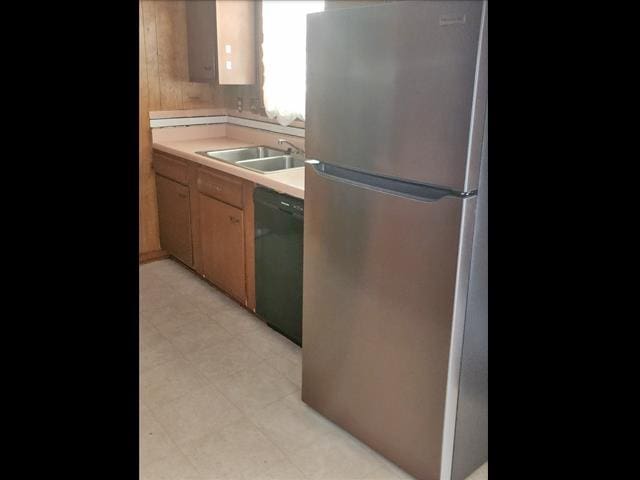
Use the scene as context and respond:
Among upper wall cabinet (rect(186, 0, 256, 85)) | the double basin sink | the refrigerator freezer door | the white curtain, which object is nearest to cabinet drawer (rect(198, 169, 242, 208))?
the double basin sink

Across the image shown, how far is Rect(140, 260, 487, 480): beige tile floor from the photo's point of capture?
1896mm

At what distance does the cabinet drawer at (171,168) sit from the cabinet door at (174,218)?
37 millimetres

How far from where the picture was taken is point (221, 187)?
9.79 feet

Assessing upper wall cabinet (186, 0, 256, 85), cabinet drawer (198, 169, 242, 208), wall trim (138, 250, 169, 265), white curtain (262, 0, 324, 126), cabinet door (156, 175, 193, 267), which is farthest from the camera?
wall trim (138, 250, 169, 265)

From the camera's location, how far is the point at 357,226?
1.78m

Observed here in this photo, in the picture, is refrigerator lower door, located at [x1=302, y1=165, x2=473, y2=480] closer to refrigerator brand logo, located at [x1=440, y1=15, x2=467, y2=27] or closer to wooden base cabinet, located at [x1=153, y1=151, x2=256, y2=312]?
refrigerator brand logo, located at [x1=440, y1=15, x2=467, y2=27]

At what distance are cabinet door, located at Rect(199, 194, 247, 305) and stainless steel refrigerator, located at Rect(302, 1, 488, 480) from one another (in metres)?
1.00

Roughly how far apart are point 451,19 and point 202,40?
2.49 metres

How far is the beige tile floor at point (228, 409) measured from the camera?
1.90m
